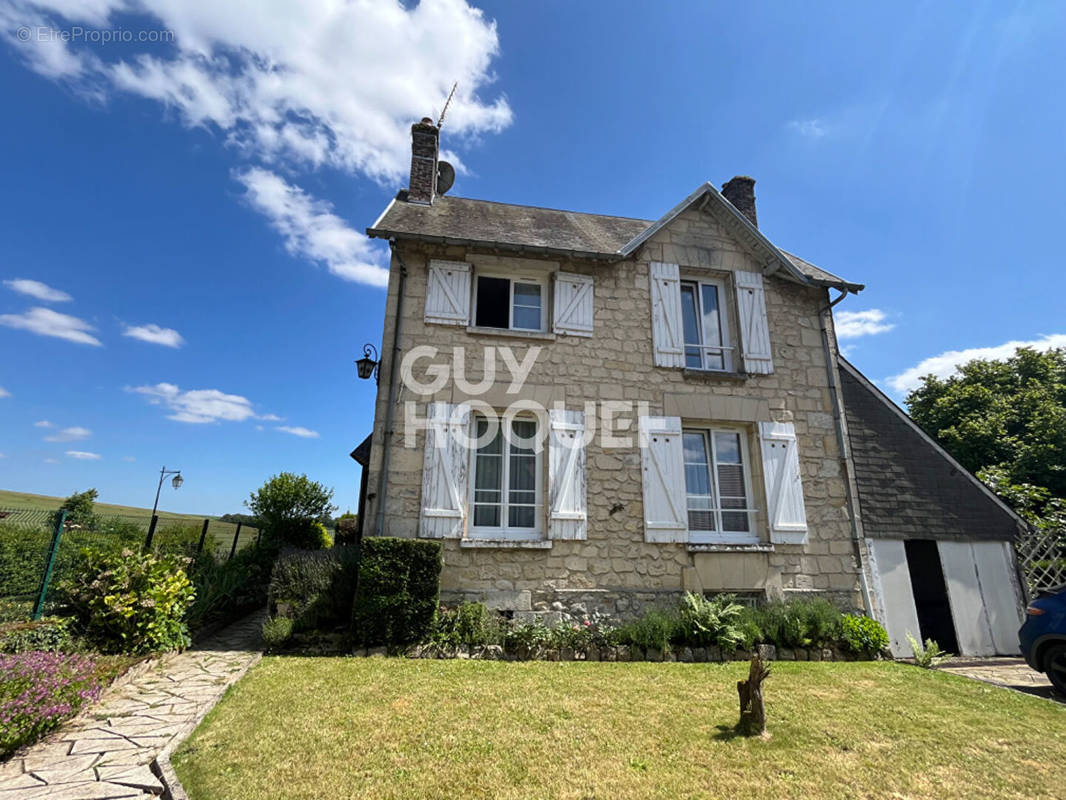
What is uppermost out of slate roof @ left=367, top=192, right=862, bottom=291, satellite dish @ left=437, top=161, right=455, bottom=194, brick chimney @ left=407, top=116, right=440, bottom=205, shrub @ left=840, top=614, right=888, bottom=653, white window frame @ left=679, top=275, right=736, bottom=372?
satellite dish @ left=437, top=161, right=455, bottom=194

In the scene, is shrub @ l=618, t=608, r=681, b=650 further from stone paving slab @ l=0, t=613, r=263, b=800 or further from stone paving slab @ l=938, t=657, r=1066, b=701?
stone paving slab @ l=0, t=613, r=263, b=800

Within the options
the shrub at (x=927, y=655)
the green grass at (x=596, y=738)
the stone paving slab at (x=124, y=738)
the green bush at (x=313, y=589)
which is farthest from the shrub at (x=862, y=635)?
the stone paving slab at (x=124, y=738)

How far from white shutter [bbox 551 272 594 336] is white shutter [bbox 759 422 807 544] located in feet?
10.9

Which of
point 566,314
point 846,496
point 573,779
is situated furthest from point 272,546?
point 846,496

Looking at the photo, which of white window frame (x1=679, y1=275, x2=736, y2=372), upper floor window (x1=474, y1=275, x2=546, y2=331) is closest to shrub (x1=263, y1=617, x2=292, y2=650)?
upper floor window (x1=474, y1=275, x2=546, y2=331)

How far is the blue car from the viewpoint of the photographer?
5309 millimetres

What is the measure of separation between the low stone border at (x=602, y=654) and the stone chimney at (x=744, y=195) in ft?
Result: 26.5

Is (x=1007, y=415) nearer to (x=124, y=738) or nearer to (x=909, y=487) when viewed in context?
(x=909, y=487)

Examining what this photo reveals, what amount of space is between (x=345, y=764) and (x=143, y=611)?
12.5 ft

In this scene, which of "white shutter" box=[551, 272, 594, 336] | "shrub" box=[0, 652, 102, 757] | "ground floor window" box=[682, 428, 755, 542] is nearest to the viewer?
"shrub" box=[0, 652, 102, 757]

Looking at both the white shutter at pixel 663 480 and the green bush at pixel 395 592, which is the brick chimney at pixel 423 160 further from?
the green bush at pixel 395 592

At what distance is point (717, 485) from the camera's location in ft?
24.7

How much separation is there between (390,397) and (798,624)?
650 centimetres

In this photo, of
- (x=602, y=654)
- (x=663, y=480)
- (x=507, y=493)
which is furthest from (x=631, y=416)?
(x=602, y=654)
